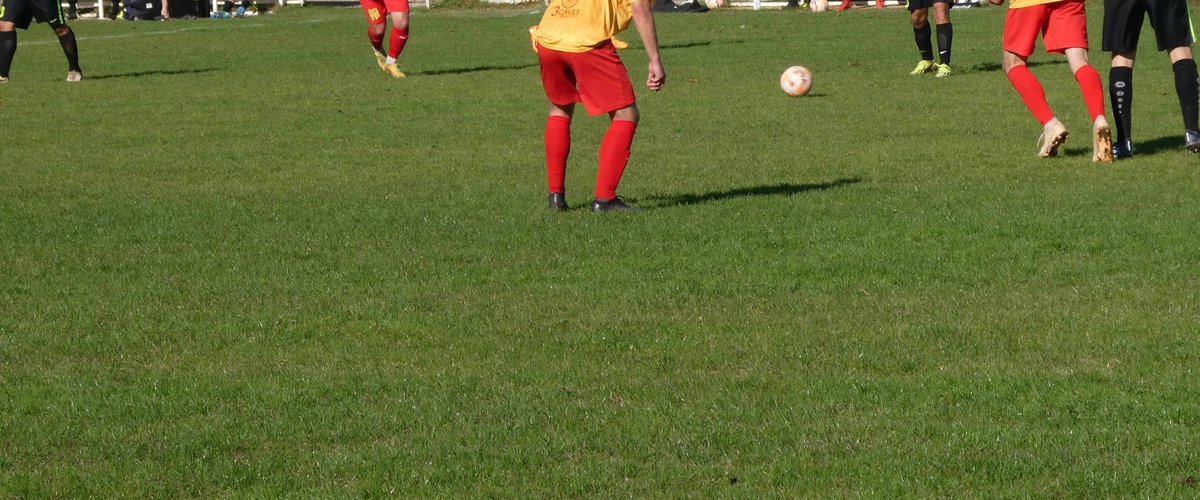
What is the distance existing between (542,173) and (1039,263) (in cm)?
459

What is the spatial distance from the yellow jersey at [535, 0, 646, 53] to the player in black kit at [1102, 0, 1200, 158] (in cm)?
387

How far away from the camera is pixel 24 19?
20.4 metres

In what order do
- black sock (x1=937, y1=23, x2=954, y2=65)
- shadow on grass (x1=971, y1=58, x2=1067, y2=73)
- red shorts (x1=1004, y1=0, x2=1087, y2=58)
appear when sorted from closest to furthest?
red shorts (x1=1004, y1=0, x2=1087, y2=58) < black sock (x1=937, y1=23, x2=954, y2=65) < shadow on grass (x1=971, y1=58, x2=1067, y2=73)

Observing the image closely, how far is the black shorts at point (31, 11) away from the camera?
19.8m

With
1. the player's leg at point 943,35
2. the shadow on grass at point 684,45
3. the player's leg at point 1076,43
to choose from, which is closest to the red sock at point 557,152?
the player's leg at point 1076,43

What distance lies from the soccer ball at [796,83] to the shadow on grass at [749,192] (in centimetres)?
612

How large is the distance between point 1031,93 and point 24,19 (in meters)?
13.4

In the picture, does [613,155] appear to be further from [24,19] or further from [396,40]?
[24,19]

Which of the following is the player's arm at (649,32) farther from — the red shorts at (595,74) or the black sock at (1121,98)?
the black sock at (1121,98)

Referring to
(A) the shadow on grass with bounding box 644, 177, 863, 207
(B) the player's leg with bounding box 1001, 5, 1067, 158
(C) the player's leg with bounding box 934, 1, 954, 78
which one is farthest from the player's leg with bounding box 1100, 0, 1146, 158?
(C) the player's leg with bounding box 934, 1, 954, 78

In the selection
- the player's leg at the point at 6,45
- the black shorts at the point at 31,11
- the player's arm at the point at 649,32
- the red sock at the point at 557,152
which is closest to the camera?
the player's arm at the point at 649,32

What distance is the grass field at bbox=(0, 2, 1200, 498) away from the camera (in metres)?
4.72

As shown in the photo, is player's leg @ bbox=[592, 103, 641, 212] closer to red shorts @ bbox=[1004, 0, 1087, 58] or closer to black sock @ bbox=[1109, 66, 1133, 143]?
red shorts @ bbox=[1004, 0, 1087, 58]

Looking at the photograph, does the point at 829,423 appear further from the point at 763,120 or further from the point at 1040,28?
the point at 763,120
